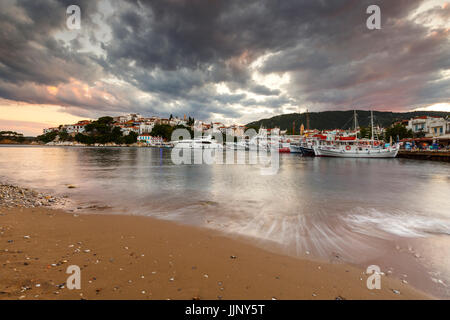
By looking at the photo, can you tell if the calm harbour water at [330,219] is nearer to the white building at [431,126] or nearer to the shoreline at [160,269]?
the shoreline at [160,269]

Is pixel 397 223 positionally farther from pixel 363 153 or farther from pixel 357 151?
pixel 363 153

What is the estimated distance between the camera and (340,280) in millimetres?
3416

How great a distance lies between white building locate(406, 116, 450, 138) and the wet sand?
250 feet

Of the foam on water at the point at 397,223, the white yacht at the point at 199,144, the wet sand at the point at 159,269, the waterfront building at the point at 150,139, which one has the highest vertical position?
the waterfront building at the point at 150,139

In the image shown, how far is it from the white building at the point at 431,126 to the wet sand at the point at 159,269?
76073mm

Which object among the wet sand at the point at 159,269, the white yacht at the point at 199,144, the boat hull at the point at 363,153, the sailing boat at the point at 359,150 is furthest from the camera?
the white yacht at the point at 199,144

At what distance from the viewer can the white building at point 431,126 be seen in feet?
176

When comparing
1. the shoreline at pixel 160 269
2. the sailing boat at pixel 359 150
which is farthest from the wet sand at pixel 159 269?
the sailing boat at pixel 359 150

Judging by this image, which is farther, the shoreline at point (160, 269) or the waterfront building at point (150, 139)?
the waterfront building at point (150, 139)

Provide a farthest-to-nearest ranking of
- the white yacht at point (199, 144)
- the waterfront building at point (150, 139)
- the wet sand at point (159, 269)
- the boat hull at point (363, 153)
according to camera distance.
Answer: the waterfront building at point (150, 139), the white yacht at point (199, 144), the boat hull at point (363, 153), the wet sand at point (159, 269)

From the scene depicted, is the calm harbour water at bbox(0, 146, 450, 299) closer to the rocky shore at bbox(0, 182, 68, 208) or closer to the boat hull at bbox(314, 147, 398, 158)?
the rocky shore at bbox(0, 182, 68, 208)

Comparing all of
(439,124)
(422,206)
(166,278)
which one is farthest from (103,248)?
(439,124)
